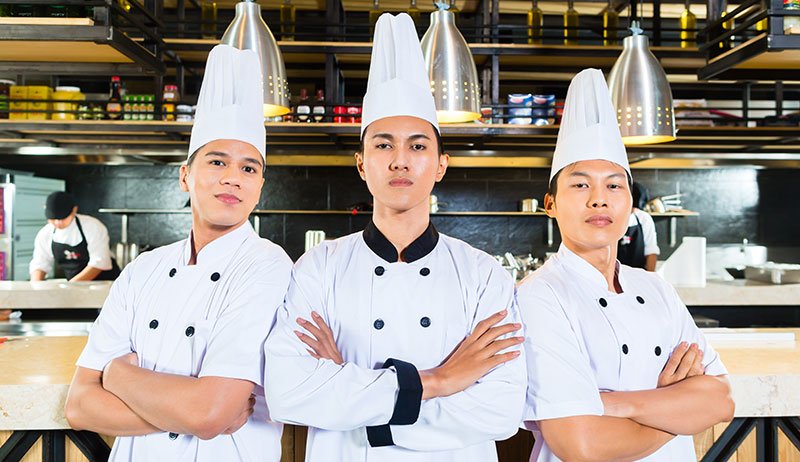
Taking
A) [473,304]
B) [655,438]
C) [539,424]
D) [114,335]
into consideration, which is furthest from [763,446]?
[114,335]

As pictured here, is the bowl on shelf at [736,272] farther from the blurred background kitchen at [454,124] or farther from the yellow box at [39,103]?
the yellow box at [39,103]

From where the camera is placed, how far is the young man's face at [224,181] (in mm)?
1552

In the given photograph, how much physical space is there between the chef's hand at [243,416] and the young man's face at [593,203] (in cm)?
82

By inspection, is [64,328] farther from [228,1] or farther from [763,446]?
[763,446]

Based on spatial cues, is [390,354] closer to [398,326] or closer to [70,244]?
[398,326]

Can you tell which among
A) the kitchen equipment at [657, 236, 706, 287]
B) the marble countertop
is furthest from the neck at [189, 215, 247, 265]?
the kitchen equipment at [657, 236, 706, 287]

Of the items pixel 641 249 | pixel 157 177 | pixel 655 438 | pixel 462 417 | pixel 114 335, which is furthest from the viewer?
pixel 157 177

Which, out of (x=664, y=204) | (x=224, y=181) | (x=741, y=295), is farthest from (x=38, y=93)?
(x=664, y=204)

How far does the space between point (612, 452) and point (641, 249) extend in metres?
4.04

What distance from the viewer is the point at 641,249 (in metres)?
5.17

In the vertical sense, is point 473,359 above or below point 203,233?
below

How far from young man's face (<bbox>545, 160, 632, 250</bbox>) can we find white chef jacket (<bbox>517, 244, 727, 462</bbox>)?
8 centimetres

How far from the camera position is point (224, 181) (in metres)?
1.55

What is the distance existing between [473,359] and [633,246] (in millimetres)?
4134
